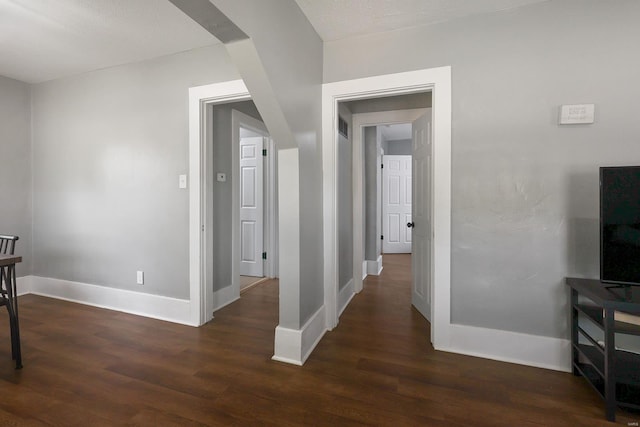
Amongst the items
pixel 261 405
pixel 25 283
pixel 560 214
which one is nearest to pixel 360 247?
pixel 560 214

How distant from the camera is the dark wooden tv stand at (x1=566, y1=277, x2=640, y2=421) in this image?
147 centimetres

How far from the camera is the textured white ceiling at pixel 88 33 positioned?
6.62 feet

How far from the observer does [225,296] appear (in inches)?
123

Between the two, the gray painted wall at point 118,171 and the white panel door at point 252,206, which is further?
the white panel door at point 252,206

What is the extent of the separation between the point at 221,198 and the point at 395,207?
422cm

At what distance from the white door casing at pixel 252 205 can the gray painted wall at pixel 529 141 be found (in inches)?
99.9

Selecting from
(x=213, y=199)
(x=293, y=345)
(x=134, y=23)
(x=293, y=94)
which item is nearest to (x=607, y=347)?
(x=293, y=345)

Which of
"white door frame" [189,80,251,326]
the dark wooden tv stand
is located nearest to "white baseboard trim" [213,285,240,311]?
"white door frame" [189,80,251,326]

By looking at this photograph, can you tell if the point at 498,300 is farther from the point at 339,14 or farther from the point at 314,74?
the point at 339,14

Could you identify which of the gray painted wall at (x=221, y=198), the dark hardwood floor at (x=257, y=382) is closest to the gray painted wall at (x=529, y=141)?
the dark hardwood floor at (x=257, y=382)

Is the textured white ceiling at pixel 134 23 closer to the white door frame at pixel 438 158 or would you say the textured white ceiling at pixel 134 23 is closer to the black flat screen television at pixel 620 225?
the white door frame at pixel 438 158

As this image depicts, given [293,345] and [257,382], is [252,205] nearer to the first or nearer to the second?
[293,345]

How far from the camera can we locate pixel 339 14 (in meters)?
2.07

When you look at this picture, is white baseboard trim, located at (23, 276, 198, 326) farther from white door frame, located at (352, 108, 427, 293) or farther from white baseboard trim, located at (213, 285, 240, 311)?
white door frame, located at (352, 108, 427, 293)
